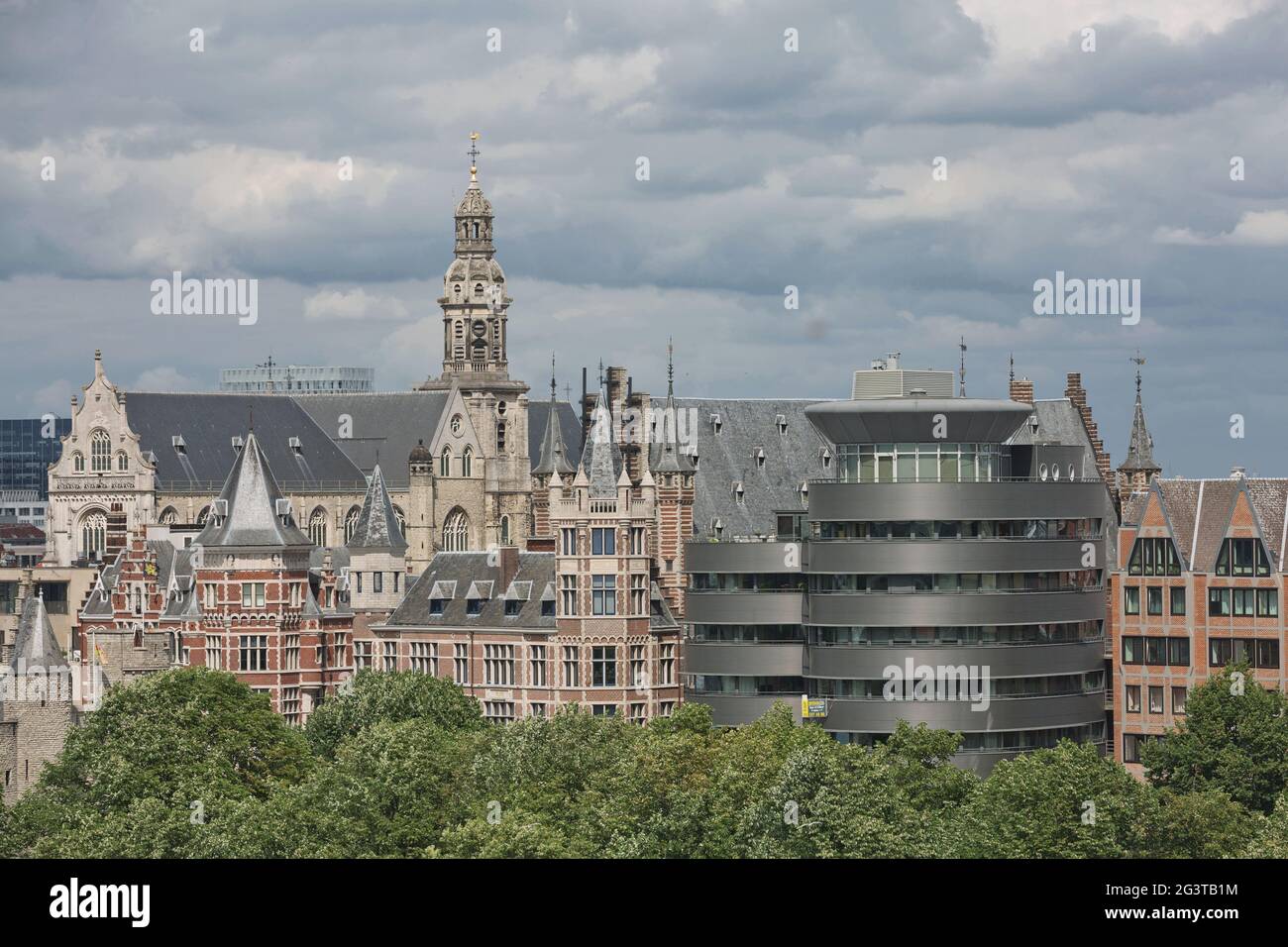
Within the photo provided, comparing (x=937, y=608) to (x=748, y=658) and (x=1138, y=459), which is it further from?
(x=1138, y=459)

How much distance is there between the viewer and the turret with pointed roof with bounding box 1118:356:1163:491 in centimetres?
15350

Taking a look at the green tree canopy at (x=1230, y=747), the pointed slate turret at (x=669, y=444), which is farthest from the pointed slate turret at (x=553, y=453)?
the green tree canopy at (x=1230, y=747)

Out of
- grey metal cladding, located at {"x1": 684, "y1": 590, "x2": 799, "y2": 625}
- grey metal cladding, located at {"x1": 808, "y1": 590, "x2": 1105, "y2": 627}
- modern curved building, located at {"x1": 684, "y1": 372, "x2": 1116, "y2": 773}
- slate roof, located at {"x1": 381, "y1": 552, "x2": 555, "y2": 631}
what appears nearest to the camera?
grey metal cladding, located at {"x1": 808, "y1": 590, "x2": 1105, "y2": 627}

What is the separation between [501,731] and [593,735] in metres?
4.50

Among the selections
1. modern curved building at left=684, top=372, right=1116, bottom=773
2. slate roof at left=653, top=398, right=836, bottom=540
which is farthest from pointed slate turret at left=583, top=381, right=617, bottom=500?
modern curved building at left=684, top=372, right=1116, bottom=773

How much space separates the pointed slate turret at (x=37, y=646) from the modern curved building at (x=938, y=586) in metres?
34.4

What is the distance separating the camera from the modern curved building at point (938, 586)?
11106 cm

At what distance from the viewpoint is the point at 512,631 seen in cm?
13675

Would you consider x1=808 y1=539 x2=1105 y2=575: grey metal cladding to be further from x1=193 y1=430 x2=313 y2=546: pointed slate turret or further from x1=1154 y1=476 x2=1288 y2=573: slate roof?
x1=193 y1=430 x2=313 y2=546: pointed slate turret

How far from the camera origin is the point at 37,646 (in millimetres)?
123562

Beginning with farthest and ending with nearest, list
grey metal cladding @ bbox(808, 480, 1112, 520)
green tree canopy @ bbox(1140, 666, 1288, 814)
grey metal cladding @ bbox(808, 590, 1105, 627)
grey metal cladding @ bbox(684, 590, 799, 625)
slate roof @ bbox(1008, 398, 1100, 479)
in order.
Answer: slate roof @ bbox(1008, 398, 1100, 479)
grey metal cladding @ bbox(684, 590, 799, 625)
grey metal cladding @ bbox(808, 480, 1112, 520)
grey metal cladding @ bbox(808, 590, 1105, 627)
green tree canopy @ bbox(1140, 666, 1288, 814)

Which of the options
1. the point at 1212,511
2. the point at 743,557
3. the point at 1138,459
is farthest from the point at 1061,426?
the point at 743,557

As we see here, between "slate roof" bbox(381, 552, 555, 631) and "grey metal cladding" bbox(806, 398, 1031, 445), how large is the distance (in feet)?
92.0
